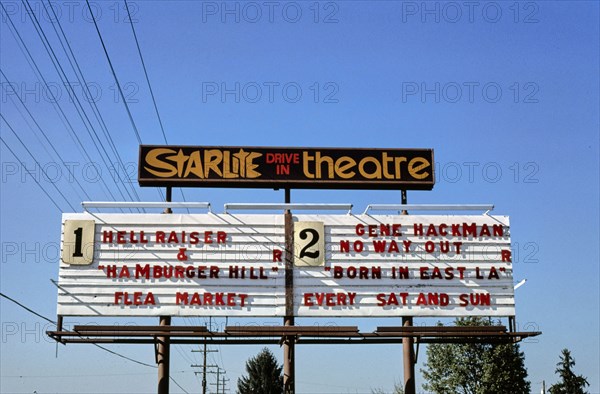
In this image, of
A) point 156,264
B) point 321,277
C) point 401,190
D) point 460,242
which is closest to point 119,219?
point 156,264

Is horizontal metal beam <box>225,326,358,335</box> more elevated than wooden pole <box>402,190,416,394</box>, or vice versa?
horizontal metal beam <box>225,326,358,335</box>

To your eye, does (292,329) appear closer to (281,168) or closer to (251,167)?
(281,168)

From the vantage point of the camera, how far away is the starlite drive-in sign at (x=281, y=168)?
65.2 feet

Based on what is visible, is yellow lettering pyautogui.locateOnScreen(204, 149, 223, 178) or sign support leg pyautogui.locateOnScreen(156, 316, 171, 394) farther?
yellow lettering pyautogui.locateOnScreen(204, 149, 223, 178)

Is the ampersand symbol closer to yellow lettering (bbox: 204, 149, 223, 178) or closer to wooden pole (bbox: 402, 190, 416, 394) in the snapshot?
yellow lettering (bbox: 204, 149, 223, 178)

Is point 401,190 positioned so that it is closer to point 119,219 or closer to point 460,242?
point 460,242

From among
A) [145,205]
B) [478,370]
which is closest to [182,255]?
[145,205]

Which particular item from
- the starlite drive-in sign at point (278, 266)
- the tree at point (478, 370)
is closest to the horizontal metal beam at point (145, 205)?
the starlite drive-in sign at point (278, 266)

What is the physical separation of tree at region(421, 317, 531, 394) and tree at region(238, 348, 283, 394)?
47.8 ft

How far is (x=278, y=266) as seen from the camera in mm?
19234

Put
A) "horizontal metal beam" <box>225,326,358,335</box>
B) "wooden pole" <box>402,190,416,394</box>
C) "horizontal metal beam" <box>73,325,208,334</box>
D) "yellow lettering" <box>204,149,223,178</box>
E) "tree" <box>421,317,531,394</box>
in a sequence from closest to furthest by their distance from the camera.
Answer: "horizontal metal beam" <box>73,325,208,334</box>, "horizontal metal beam" <box>225,326,358,335</box>, "wooden pole" <box>402,190,416,394</box>, "yellow lettering" <box>204,149,223,178</box>, "tree" <box>421,317,531,394</box>

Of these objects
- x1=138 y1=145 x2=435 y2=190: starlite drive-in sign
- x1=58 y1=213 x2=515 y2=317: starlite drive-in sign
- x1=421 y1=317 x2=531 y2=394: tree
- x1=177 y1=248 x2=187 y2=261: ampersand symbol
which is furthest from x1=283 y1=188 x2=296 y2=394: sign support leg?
x1=421 y1=317 x2=531 y2=394: tree

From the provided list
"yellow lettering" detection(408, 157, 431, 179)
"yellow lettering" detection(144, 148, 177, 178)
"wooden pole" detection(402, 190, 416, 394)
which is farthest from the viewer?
"yellow lettering" detection(408, 157, 431, 179)

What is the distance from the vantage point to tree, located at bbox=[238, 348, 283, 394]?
2692 inches
